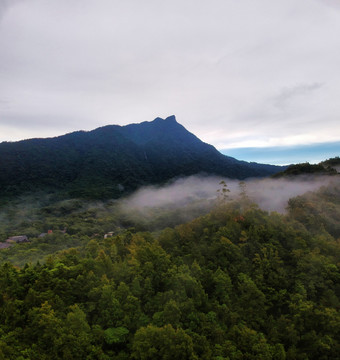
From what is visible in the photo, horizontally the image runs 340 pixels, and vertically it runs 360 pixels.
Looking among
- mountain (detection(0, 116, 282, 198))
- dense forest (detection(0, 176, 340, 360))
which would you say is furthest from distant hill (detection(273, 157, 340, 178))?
mountain (detection(0, 116, 282, 198))

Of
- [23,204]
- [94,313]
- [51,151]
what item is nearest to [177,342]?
[94,313]

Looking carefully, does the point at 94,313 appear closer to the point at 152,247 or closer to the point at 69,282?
the point at 69,282

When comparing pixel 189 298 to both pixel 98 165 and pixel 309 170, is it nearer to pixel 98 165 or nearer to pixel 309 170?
pixel 309 170

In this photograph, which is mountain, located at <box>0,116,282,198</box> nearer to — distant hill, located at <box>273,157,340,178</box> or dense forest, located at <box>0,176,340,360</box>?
distant hill, located at <box>273,157,340,178</box>

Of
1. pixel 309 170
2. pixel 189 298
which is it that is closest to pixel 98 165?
pixel 309 170

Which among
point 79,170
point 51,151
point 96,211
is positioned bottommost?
point 96,211

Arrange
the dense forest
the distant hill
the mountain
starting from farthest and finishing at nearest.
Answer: the mountain → the distant hill → the dense forest
